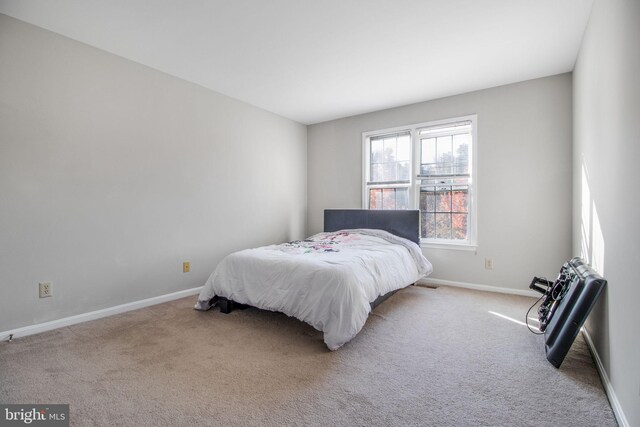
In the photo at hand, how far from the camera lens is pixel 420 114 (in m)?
4.12

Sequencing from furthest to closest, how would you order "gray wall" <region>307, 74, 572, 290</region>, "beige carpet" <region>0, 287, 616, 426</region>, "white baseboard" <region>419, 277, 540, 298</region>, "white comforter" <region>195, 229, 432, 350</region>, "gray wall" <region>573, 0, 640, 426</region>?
"white baseboard" <region>419, 277, 540, 298</region> → "gray wall" <region>307, 74, 572, 290</region> → "white comforter" <region>195, 229, 432, 350</region> → "beige carpet" <region>0, 287, 616, 426</region> → "gray wall" <region>573, 0, 640, 426</region>

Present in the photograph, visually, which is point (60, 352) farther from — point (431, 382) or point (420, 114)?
point (420, 114)

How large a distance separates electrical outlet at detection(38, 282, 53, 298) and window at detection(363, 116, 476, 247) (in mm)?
3723

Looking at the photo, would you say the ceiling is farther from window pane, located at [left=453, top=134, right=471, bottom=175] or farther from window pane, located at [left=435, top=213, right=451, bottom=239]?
window pane, located at [left=435, top=213, right=451, bottom=239]

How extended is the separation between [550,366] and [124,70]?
426 centimetres

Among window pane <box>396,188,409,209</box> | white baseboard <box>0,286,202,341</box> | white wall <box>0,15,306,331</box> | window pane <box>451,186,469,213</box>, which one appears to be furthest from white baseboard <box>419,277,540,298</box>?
white baseboard <box>0,286,202,341</box>

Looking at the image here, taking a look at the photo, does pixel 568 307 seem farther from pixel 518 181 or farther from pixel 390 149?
pixel 390 149

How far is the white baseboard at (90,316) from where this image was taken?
2.36 meters

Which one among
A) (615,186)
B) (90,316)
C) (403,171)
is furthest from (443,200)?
(90,316)

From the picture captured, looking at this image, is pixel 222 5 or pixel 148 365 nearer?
pixel 148 365

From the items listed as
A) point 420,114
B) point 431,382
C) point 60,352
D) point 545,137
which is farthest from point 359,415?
point 420,114

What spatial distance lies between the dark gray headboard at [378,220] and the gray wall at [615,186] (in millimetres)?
1743

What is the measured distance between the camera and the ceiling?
221cm

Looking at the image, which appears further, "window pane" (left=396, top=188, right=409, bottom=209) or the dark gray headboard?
"window pane" (left=396, top=188, right=409, bottom=209)
